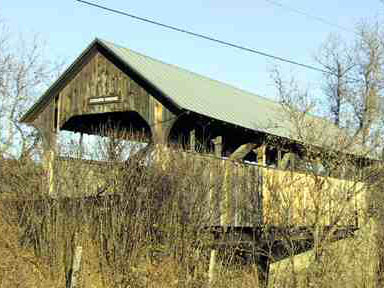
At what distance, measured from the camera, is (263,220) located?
14.0 metres

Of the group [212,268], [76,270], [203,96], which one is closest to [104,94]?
[203,96]

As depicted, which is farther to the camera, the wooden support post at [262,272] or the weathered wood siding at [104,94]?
the weathered wood siding at [104,94]

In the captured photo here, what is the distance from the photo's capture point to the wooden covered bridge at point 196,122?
528 inches

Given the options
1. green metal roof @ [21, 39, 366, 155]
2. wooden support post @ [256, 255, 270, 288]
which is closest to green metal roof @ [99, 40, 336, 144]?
green metal roof @ [21, 39, 366, 155]

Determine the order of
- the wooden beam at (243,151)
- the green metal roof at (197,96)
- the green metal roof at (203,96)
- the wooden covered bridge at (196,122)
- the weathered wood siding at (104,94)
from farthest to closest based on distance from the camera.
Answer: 1. the wooden beam at (243,151)
2. the weathered wood siding at (104,94)
3. the green metal roof at (203,96)
4. the green metal roof at (197,96)
5. the wooden covered bridge at (196,122)

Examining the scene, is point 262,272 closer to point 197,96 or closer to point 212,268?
point 212,268

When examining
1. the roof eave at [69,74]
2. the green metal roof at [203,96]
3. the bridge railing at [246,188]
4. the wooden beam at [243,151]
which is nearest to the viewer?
the bridge railing at [246,188]

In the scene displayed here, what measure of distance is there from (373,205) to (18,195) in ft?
27.3

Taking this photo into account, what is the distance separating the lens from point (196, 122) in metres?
16.9

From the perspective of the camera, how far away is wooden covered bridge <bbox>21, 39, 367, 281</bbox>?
13422 millimetres

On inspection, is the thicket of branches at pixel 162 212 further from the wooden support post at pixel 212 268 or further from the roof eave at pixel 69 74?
the roof eave at pixel 69 74

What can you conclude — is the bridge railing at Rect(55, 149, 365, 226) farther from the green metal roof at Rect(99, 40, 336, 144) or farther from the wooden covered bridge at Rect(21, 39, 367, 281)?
the green metal roof at Rect(99, 40, 336, 144)

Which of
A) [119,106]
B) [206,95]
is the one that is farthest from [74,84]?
[206,95]

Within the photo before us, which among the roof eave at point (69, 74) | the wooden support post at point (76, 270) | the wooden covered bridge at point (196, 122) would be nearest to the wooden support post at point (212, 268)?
the wooden covered bridge at point (196, 122)
